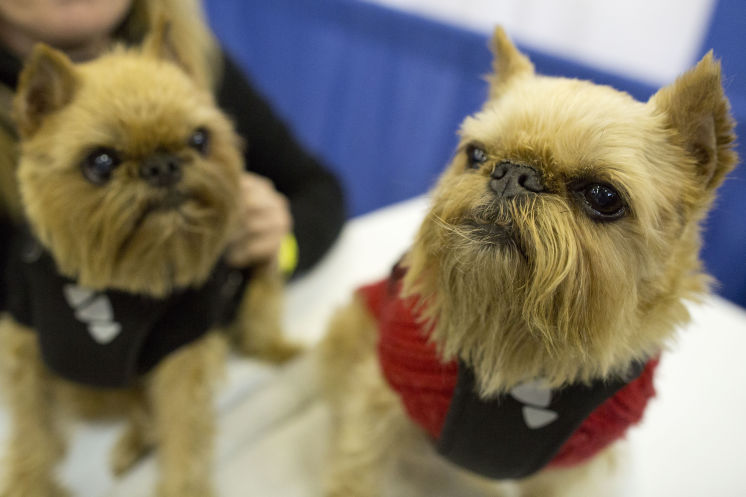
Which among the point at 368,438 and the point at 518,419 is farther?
the point at 368,438

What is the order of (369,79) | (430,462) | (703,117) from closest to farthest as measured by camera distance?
1. (703,117)
2. (430,462)
3. (369,79)

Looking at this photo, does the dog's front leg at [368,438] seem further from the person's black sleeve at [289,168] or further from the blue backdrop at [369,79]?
the person's black sleeve at [289,168]

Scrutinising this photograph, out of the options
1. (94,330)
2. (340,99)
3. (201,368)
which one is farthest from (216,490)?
(340,99)

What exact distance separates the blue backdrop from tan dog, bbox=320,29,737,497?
139mm

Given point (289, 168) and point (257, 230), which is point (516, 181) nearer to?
point (257, 230)

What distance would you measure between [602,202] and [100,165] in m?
0.57

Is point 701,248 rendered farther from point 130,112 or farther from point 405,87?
point 405,87

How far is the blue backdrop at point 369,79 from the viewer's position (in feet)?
4.59

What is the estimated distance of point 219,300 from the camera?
87 centimetres

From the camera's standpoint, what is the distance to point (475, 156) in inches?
23.1

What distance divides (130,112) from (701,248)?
2.22ft

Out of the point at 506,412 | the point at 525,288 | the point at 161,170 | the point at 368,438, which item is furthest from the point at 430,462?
the point at 161,170

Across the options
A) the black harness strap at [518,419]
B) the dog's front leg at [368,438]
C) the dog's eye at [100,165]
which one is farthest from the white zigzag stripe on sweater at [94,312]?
the black harness strap at [518,419]

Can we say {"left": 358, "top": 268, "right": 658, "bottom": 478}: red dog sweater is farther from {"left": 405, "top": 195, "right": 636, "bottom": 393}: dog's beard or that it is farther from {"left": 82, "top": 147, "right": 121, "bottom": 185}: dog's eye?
{"left": 82, "top": 147, "right": 121, "bottom": 185}: dog's eye
